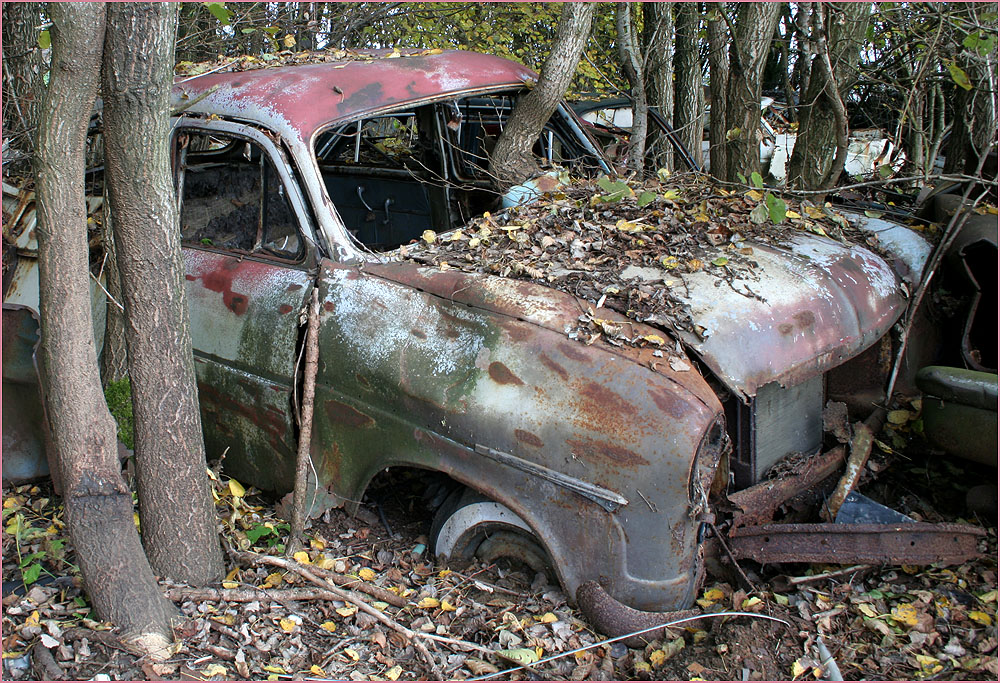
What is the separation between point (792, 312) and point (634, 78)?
9.85ft

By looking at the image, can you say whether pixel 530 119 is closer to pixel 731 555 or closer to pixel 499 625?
pixel 731 555

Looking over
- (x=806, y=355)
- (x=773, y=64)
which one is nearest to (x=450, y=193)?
(x=806, y=355)

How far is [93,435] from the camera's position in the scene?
2711 mm

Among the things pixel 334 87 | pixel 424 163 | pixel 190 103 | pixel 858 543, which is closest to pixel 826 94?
pixel 424 163

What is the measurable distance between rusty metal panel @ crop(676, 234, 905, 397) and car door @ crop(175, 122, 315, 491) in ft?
5.44

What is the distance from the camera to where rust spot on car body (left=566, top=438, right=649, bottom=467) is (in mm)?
2551

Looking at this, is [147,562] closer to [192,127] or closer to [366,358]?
[366,358]

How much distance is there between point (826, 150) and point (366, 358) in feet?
11.7

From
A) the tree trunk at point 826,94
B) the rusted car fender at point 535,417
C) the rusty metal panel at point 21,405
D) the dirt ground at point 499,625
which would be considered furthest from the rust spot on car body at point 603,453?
the tree trunk at point 826,94

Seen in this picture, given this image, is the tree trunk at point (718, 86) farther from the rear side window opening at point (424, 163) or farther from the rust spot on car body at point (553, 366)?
the rust spot on car body at point (553, 366)

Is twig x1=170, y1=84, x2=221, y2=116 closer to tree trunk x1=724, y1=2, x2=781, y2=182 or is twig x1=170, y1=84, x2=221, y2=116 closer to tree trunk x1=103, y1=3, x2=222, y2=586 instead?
tree trunk x1=103, y1=3, x2=222, y2=586

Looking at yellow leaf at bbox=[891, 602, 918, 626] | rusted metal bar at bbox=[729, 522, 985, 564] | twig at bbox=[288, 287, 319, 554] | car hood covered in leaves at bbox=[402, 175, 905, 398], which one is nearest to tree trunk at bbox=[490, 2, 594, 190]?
car hood covered in leaves at bbox=[402, 175, 905, 398]

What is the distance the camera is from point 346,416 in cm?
321

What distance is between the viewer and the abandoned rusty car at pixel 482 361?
2623mm
